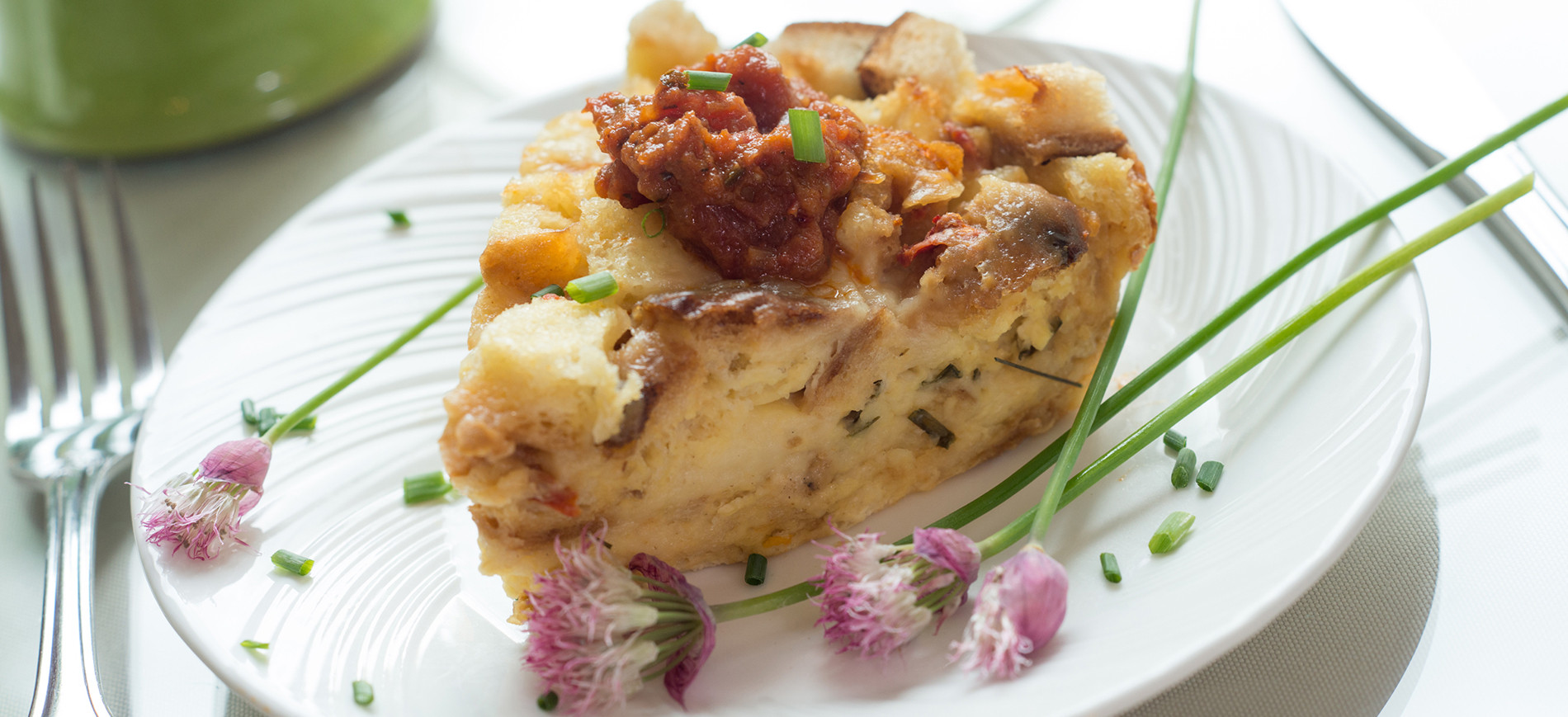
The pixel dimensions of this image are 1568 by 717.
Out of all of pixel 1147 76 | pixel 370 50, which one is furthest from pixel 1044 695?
pixel 370 50

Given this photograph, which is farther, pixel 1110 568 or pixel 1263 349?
pixel 1263 349

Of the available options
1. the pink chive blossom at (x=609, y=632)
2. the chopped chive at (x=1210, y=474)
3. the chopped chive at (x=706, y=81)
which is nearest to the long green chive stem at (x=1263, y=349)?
the chopped chive at (x=1210, y=474)

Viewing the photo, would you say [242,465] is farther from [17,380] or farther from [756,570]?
[17,380]

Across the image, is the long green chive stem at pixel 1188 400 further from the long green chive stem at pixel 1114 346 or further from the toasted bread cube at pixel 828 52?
the toasted bread cube at pixel 828 52

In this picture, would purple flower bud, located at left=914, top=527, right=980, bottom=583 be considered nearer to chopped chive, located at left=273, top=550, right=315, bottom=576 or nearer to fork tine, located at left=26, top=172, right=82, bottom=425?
chopped chive, located at left=273, top=550, right=315, bottom=576

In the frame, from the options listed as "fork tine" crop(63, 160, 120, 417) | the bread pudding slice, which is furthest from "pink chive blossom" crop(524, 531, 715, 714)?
"fork tine" crop(63, 160, 120, 417)

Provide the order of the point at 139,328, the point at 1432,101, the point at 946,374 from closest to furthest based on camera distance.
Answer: the point at 946,374
the point at 139,328
the point at 1432,101

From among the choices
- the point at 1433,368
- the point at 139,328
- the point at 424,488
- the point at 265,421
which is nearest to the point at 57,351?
the point at 139,328
